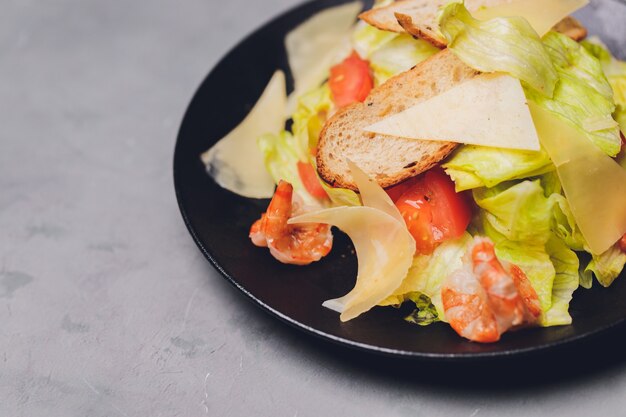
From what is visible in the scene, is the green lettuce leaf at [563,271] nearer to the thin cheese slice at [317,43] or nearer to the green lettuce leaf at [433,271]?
the green lettuce leaf at [433,271]

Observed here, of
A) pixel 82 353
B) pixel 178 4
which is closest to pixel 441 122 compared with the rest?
pixel 82 353

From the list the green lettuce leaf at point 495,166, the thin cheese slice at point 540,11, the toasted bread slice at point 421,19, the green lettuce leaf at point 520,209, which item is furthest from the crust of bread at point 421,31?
the green lettuce leaf at point 520,209

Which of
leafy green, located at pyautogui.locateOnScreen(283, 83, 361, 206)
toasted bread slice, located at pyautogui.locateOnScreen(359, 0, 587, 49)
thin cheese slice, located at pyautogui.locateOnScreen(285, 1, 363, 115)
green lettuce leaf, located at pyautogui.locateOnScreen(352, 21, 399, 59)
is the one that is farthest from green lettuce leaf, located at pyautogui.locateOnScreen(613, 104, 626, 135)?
thin cheese slice, located at pyautogui.locateOnScreen(285, 1, 363, 115)

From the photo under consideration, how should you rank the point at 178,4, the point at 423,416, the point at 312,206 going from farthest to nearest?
the point at 178,4, the point at 312,206, the point at 423,416

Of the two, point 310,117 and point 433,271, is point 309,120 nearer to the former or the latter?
point 310,117

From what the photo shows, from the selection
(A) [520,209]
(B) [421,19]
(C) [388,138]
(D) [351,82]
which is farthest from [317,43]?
(A) [520,209]

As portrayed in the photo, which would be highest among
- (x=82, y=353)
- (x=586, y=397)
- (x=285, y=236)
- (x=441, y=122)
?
(x=441, y=122)

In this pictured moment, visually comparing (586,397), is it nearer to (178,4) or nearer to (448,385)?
(448,385)
